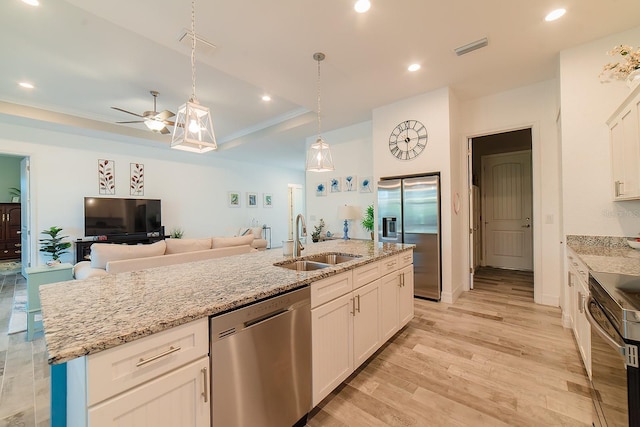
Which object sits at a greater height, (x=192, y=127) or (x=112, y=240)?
(x=192, y=127)

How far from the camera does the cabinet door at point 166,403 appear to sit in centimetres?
85

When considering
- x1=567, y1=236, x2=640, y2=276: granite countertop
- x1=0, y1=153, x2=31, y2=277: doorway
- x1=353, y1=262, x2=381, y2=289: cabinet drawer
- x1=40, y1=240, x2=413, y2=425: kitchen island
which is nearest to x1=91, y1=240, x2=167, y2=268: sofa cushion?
x1=40, y1=240, x2=413, y2=425: kitchen island

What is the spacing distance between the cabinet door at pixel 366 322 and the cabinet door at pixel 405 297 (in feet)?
1.57

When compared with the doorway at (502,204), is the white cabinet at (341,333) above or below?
below

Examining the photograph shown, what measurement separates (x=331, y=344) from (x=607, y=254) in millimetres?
2337

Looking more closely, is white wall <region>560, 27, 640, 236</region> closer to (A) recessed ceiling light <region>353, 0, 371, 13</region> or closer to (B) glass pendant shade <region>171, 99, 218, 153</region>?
(A) recessed ceiling light <region>353, 0, 371, 13</region>

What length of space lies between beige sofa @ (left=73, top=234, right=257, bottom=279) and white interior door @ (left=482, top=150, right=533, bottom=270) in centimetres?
539

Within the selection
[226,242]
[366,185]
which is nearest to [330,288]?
[226,242]

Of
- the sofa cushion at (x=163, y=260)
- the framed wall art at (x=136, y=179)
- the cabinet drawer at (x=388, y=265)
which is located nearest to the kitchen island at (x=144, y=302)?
the cabinet drawer at (x=388, y=265)

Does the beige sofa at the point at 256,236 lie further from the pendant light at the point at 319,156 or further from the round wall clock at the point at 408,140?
the round wall clock at the point at 408,140

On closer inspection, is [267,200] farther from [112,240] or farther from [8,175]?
[8,175]

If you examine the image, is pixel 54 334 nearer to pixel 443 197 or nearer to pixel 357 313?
pixel 357 313

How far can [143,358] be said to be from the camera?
0.92 meters

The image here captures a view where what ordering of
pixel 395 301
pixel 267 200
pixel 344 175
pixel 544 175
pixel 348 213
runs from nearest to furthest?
pixel 395 301 → pixel 544 175 → pixel 348 213 → pixel 344 175 → pixel 267 200
